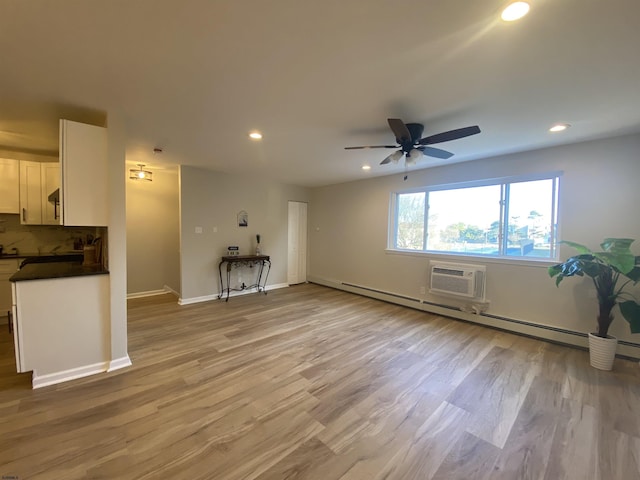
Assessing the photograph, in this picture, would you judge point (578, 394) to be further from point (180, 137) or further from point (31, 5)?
point (180, 137)

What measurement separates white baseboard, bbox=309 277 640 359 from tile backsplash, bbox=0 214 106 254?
4.82 m

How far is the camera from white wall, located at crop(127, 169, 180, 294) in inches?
199

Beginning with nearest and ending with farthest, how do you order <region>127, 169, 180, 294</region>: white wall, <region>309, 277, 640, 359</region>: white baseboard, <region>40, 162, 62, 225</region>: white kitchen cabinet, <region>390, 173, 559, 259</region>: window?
<region>309, 277, 640, 359</region>: white baseboard, <region>390, 173, 559, 259</region>: window, <region>40, 162, 62, 225</region>: white kitchen cabinet, <region>127, 169, 180, 294</region>: white wall

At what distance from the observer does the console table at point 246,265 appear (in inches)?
199

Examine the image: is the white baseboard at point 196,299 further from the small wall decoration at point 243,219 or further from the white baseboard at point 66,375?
the white baseboard at point 66,375

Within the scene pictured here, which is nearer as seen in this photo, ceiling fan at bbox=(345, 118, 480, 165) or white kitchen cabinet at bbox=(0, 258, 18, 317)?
ceiling fan at bbox=(345, 118, 480, 165)

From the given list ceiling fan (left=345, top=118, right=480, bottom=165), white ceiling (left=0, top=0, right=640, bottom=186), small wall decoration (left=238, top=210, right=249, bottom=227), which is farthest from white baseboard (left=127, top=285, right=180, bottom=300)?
ceiling fan (left=345, top=118, right=480, bottom=165)

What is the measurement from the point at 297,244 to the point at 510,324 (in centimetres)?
450

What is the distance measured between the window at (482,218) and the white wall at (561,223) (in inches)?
6.3

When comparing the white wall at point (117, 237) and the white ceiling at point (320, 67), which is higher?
the white ceiling at point (320, 67)

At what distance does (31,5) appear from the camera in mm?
1290

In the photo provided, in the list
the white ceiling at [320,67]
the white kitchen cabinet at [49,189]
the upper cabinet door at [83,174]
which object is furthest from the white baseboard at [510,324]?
the white kitchen cabinet at [49,189]

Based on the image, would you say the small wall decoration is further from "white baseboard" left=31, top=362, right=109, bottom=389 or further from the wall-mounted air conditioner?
the wall-mounted air conditioner

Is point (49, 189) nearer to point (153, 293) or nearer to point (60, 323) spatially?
point (153, 293)
